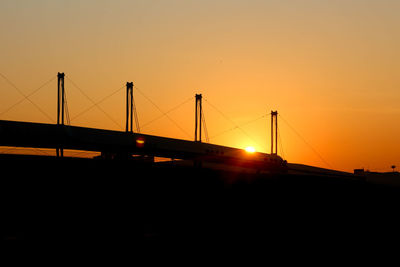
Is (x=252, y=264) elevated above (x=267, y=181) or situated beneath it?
situated beneath

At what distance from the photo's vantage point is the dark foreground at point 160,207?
23892mm

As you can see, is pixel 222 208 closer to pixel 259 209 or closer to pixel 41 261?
pixel 259 209

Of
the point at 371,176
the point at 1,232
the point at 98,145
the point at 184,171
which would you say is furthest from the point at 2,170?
the point at 371,176

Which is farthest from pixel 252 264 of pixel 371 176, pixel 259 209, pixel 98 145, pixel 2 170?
pixel 371 176

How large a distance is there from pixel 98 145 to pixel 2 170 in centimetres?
5304

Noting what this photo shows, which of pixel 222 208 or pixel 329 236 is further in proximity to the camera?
pixel 329 236

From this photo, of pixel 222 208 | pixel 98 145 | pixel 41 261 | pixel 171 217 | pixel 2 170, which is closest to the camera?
pixel 41 261

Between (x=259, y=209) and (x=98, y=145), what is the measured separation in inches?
1853

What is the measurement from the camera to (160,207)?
95.3 ft

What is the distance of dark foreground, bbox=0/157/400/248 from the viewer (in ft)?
78.4

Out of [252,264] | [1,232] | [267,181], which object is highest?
[267,181]

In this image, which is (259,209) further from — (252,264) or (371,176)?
(371,176)

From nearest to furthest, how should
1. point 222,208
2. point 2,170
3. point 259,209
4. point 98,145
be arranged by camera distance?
point 2,170 < point 222,208 < point 259,209 < point 98,145

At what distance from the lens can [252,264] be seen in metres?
25.2
